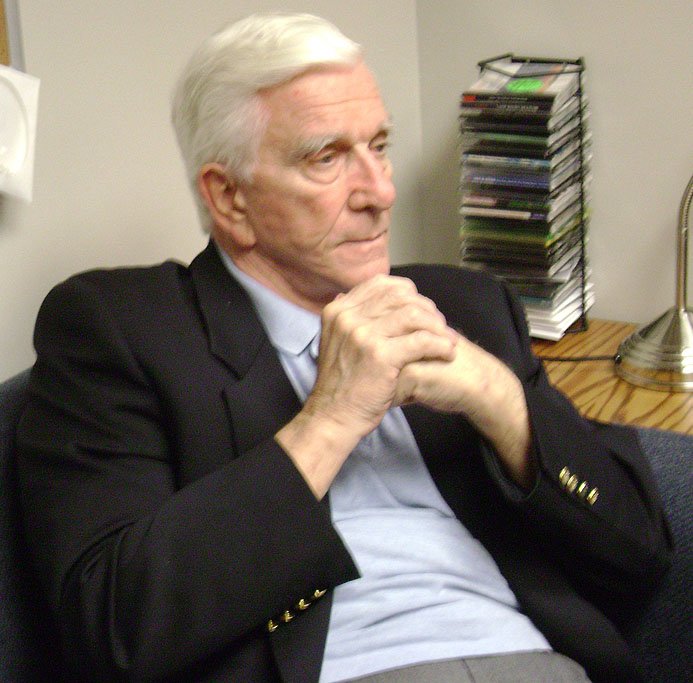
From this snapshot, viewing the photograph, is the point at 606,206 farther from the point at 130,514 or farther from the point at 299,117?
the point at 130,514

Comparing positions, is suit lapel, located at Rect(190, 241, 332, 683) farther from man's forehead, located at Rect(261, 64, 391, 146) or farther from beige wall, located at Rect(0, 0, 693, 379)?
beige wall, located at Rect(0, 0, 693, 379)

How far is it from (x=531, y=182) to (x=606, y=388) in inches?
17.1

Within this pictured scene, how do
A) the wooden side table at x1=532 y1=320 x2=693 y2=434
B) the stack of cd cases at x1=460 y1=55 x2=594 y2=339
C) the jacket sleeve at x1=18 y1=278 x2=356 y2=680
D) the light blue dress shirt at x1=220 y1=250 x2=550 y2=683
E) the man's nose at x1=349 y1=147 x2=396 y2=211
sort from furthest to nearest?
1. the stack of cd cases at x1=460 y1=55 x2=594 y2=339
2. the wooden side table at x1=532 y1=320 x2=693 y2=434
3. the man's nose at x1=349 y1=147 x2=396 y2=211
4. the light blue dress shirt at x1=220 y1=250 x2=550 y2=683
5. the jacket sleeve at x1=18 y1=278 x2=356 y2=680

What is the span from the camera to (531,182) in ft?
6.07

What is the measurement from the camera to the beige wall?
4.72 ft

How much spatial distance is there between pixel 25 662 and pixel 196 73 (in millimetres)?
788

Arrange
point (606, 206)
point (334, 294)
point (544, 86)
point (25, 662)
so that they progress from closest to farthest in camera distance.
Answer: point (25, 662) → point (334, 294) → point (544, 86) → point (606, 206)

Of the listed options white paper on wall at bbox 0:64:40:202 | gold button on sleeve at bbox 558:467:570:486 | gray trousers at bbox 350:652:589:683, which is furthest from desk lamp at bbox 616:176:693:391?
white paper on wall at bbox 0:64:40:202

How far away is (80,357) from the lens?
3.80 ft

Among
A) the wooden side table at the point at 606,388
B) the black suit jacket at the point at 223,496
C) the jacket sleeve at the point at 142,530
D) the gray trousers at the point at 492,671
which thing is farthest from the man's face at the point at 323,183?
the wooden side table at the point at 606,388

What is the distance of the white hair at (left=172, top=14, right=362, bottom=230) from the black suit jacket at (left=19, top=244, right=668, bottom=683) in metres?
0.16

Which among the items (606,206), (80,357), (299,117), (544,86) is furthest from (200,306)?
(606,206)

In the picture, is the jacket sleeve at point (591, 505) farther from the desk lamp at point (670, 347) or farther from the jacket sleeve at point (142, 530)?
the desk lamp at point (670, 347)

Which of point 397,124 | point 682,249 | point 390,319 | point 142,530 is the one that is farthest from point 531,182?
point 142,530
